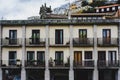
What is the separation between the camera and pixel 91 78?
53781 mm

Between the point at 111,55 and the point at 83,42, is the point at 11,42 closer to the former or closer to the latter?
the point at 83,42

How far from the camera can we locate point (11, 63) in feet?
173

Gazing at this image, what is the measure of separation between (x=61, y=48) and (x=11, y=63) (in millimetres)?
6789

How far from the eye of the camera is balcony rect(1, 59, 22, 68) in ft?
171

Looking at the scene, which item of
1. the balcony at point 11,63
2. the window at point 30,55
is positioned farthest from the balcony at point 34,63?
the balcony at point 11,63

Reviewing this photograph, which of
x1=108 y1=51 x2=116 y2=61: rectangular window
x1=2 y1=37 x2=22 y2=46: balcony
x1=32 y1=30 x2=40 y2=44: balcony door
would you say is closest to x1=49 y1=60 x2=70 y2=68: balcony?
x1=32 y1=30 x2=40 y2=44: balcony door

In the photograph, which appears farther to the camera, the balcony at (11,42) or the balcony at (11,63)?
the balcony at (11,42)

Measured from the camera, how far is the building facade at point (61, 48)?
171 ft

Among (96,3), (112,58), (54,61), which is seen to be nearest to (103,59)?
(112,58)

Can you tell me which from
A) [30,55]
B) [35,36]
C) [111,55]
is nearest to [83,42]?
[111,55]

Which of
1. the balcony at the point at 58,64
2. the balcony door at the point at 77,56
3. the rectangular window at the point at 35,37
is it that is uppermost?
the rectangular window at the point at 35,37

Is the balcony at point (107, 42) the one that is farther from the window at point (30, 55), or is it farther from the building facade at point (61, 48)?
the window at point (30, 55)

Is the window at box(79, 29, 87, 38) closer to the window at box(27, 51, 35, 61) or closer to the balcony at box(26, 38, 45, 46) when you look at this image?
the balcony at box(26, 38, 45, 46)

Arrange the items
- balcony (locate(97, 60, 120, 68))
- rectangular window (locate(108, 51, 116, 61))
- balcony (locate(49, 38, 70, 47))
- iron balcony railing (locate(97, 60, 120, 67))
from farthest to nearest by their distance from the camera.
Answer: balcony (locate(49, 38, 70, 47))
rectangular window (locate(108, 51, 116, 61))
iron balcony railing (locate(97, 60, 120, 67))
balcony (locate(97, 60, 120, 68))
